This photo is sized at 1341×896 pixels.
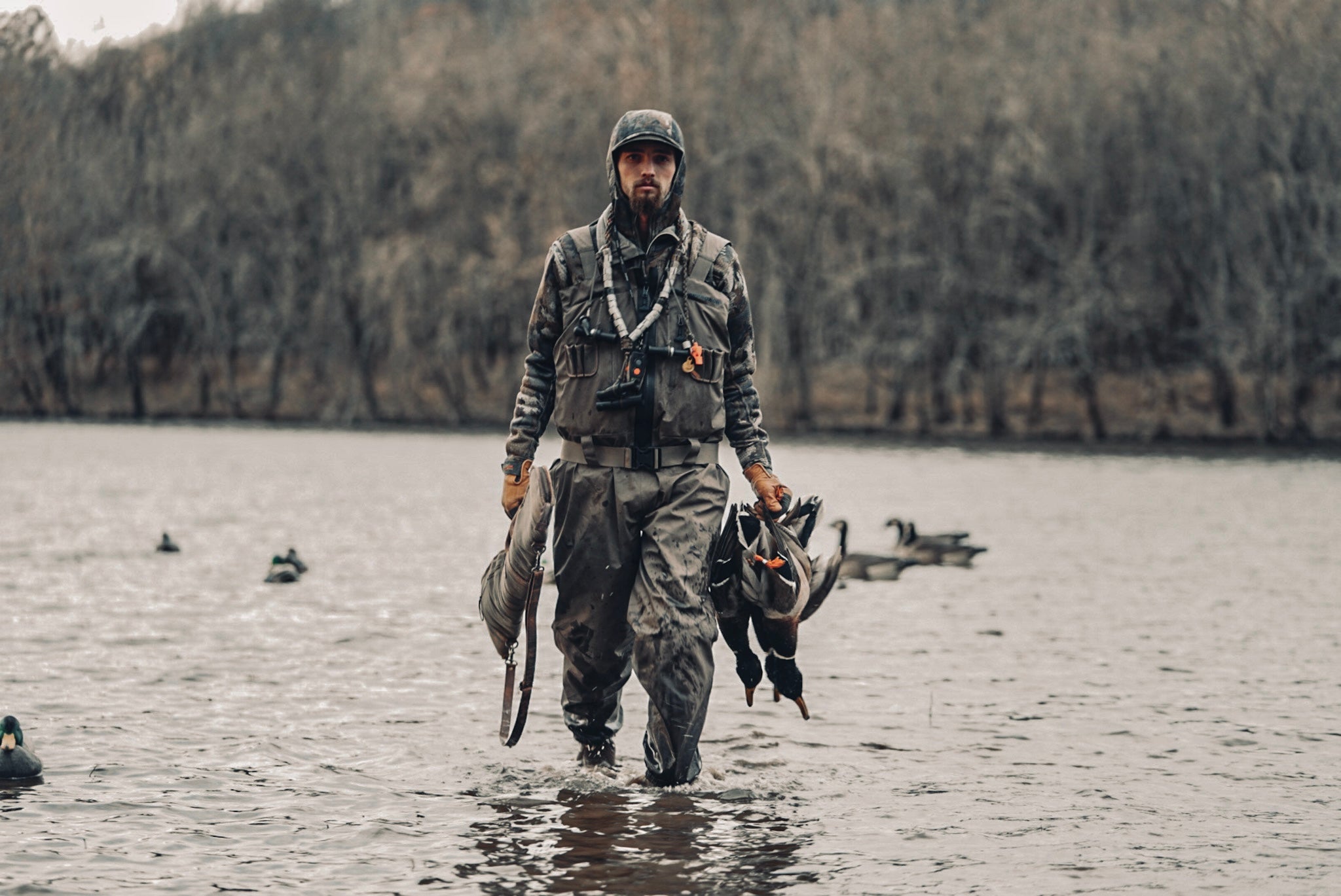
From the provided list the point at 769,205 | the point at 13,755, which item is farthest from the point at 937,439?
the point at 13,755

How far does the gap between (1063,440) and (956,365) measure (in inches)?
139

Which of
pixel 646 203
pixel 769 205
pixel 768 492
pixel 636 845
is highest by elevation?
pixel 769 205

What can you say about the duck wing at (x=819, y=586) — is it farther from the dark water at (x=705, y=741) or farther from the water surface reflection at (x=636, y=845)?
the water surface reflection at (x=636, y=845)

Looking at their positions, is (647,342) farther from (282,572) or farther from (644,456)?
(282,572)

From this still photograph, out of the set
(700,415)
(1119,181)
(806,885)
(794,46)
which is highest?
(794,46)

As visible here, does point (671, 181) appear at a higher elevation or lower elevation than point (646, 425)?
higher

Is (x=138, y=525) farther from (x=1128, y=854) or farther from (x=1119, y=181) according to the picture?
(x=1119, y=181)

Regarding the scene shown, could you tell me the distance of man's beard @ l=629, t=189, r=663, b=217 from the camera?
22.0 feet

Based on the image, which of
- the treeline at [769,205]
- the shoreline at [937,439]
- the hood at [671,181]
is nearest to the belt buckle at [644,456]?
the hood at [671,181]

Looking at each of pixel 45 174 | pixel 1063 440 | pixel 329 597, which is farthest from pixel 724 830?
pixel 45 174

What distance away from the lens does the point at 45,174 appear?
54188mm

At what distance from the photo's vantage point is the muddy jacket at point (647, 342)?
663 cm

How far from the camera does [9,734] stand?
682 cm

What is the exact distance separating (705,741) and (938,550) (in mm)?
8794
